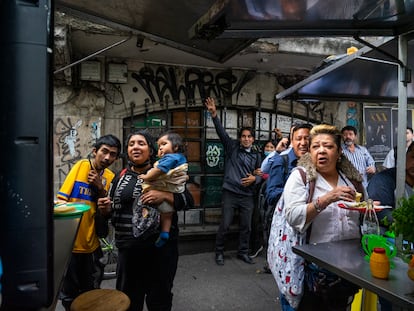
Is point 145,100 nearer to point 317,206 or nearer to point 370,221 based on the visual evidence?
point 317,206

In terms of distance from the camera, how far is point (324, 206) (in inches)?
81.7

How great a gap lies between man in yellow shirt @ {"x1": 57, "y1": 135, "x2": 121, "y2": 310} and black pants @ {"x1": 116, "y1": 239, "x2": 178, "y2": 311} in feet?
1.46

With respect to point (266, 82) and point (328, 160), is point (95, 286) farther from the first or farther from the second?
point (266, 82)

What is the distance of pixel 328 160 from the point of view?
229cm

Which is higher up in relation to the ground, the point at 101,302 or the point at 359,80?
the point at 359,80

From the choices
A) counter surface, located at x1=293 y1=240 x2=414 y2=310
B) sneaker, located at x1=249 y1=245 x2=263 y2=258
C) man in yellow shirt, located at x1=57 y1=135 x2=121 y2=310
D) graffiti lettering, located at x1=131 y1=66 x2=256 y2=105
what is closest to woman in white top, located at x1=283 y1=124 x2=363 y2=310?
counter surface, located at x1=293 y1=240 x2=414 y2=310

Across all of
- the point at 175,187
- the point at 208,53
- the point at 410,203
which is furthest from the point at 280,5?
the point at 175,187

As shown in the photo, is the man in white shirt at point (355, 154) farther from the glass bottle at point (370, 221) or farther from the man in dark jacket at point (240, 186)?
the glass bottle at point (370, 221)

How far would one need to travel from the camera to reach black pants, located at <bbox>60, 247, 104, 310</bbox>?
2.80m

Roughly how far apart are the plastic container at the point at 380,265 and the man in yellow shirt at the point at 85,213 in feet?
6.78

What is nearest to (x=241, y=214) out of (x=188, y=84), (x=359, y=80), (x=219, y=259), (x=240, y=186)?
(x=240, y=186)

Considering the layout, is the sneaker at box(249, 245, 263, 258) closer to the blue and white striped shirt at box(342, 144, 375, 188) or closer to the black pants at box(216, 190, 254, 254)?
the black pants at box(216, 190, 254, 254)

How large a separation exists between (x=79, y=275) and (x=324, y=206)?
219 centimetres

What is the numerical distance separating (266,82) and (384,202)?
381 centimetres
